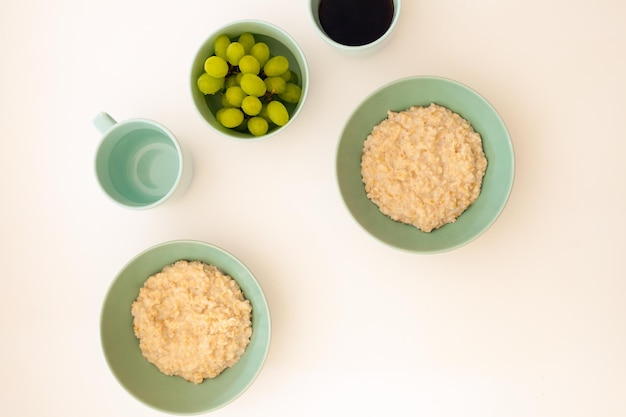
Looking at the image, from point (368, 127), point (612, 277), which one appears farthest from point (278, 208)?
point (612, 277)

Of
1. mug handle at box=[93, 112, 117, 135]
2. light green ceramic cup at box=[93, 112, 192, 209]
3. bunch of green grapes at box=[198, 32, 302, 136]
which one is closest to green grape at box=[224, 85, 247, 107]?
bunch of green grapes at box=[198, 32, 302, 136]

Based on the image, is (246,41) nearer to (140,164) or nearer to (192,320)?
(140,164)

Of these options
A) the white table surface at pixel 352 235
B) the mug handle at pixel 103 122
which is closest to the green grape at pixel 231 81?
the white table surface at pixel 352 235

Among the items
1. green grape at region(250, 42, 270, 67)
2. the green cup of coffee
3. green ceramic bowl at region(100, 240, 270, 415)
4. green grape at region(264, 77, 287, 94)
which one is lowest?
green ceramic bowl at region(100, 240, 270, 415)

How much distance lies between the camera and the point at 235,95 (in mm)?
1091

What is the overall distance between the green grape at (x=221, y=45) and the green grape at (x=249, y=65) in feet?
0.16

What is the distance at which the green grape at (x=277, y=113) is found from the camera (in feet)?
3.56

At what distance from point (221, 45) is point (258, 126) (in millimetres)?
172

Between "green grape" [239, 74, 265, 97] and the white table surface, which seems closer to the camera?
"green grape" [239, 74, 265, 97]

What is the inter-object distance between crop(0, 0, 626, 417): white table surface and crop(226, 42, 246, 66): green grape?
17 centimetres

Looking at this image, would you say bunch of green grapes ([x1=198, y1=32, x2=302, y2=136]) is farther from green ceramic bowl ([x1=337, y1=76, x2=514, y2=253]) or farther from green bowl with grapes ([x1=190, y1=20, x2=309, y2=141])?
green ceramic bowl ([x1=337, y1=76, x2=514, y2=253])

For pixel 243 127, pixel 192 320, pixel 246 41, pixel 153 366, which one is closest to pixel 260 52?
pixel 246 41

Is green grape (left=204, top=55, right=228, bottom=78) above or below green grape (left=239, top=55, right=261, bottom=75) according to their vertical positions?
below

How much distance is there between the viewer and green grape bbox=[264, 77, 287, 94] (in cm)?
111
